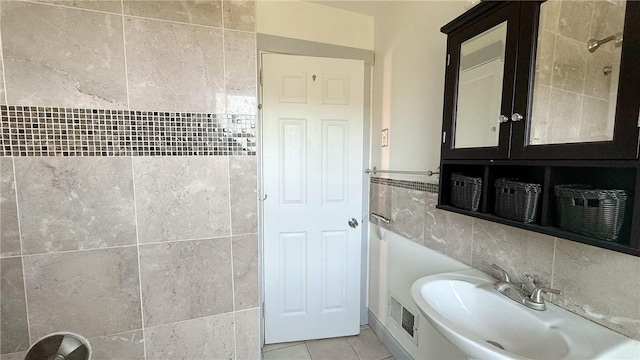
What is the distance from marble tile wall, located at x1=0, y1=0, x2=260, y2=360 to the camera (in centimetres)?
98

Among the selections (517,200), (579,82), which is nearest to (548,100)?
(579,82)

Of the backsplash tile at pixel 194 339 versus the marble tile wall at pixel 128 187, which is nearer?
the marble tile wall at pixel 128 187

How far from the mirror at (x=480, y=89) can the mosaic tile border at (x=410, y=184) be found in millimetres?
374

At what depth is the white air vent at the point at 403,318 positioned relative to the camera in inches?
67.1

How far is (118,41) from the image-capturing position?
1.04 m

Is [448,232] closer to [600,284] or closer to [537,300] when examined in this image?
[537,300]

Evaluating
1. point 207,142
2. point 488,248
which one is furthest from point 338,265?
point 207,142

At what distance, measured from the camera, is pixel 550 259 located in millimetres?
982

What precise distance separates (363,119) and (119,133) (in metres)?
1.59

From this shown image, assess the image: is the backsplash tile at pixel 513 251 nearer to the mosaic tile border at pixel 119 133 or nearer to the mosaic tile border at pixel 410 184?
the mosaic tile border at pixel 410 184

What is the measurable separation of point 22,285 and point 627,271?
6.65 feet

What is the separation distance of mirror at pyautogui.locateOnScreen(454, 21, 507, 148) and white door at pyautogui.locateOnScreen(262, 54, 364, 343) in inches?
38.7

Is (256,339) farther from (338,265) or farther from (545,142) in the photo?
(545,142)

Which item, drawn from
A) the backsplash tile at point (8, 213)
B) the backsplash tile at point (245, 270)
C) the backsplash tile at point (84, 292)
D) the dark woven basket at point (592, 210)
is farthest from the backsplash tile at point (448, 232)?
the backsplash tile at point (8, 213)
